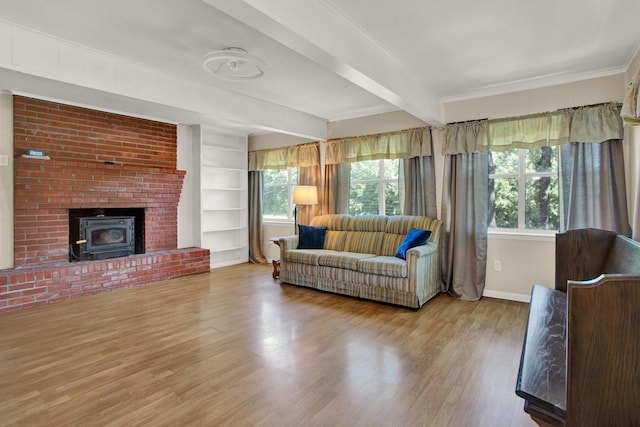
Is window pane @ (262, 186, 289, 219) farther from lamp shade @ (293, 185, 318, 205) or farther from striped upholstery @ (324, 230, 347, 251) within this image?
striped upholstery @ (324, 230, 347, 251)

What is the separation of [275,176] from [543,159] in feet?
14.1

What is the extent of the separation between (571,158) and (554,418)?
3.27 metres

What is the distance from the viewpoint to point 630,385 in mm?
1201

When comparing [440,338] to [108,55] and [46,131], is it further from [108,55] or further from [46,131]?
[46,131]

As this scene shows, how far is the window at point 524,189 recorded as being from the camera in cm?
392

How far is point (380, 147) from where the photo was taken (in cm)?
498

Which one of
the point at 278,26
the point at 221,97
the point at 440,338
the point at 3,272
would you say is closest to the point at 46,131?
the point at 3,272

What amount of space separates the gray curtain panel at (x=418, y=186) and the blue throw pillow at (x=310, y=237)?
123 cm

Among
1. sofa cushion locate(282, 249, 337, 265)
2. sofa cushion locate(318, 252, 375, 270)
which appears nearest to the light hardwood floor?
sofa cushion locate(318, 252, 375, 270)

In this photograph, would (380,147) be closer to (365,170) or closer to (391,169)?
(391,169)

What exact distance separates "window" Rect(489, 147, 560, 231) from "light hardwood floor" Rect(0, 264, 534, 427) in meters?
1.00

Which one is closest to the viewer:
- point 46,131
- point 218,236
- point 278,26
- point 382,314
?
point 278,26

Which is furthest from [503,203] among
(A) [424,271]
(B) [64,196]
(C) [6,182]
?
(C) [6,182]

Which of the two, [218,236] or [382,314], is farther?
[218,236]
